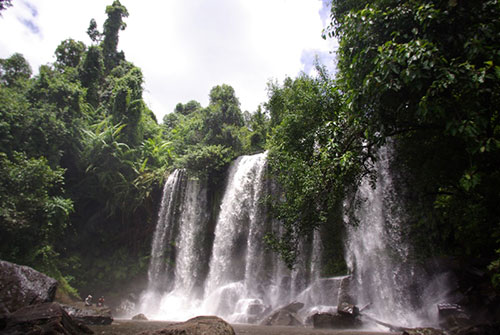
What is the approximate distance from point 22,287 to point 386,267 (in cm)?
1197

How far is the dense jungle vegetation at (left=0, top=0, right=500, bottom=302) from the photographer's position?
4672 mm

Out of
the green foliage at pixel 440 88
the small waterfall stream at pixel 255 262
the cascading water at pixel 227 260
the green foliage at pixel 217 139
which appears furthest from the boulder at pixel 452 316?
the green foliage at pixel 217 139

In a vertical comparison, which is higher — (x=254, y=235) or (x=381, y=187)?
(x=381, y=187)

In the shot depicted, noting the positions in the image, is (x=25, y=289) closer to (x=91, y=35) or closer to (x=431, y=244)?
(x=431, y=244)

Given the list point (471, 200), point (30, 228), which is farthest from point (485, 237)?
point (30, 228)

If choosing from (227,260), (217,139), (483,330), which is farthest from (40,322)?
(217,139)

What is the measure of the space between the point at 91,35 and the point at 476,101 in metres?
A: 31.8

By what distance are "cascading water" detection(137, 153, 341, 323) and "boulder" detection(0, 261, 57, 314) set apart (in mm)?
6133

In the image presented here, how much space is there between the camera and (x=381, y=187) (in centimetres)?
1162

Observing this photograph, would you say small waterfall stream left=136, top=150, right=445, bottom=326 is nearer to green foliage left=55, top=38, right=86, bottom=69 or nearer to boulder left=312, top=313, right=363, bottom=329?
boulder left=312, top=313, right=363, bottom=329

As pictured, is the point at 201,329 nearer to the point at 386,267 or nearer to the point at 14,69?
the point at 386,267

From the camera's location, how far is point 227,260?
49.1 ft

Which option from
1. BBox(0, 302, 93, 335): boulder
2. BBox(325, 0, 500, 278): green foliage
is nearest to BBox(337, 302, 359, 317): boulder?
BBox(325, 0, 500, 278): green foliage

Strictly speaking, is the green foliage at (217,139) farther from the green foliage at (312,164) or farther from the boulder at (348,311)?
the boulder at (348,311)
